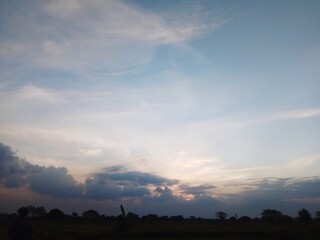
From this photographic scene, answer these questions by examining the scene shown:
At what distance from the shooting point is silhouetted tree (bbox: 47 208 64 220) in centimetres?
12631

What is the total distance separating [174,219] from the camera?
15062 centimetres

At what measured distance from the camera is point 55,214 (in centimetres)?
13038

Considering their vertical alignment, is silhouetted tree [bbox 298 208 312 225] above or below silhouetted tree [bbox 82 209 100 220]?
below

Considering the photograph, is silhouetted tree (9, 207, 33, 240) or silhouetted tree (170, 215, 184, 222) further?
silhouetted tree (170, 215, 184, 222)

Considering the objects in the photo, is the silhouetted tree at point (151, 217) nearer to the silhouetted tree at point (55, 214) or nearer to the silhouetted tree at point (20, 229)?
the silhouetted tree at point (55, 214)

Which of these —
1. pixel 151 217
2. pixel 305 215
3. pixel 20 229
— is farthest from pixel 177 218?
pixel 20 229

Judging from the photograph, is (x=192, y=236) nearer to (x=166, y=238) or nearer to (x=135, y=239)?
(x=166, y=238)

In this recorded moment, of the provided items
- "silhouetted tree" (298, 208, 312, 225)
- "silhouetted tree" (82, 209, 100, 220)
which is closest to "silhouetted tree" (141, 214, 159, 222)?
"silhouetted tree" (82, 209, 100, 220)

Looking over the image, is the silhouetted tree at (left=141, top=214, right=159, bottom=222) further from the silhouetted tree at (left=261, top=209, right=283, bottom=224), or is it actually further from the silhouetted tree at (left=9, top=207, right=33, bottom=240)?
the silhouetted tree at (left=9, top=207, right=33, bottom=240)

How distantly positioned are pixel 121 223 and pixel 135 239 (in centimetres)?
375

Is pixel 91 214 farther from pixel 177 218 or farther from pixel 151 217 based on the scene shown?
pixel 177 218

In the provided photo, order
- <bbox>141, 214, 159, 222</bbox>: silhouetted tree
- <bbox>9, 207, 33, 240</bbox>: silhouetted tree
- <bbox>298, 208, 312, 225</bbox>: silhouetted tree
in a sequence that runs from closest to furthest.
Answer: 1. <bbox>9, 207, 33, 240</bbox>: silhouetted tree
2. <bbox>298, 208, 312, 225</bbox>: silhouetted tree
3. <bbox>141, 214, 159, 222</bbox>: silhouetted tree

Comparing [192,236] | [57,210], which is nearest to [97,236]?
[192,236]

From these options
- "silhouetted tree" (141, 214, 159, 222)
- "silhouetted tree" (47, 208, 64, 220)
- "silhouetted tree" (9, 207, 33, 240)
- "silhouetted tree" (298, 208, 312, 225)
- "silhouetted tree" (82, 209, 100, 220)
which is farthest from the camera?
"silhouetted tree" (82, 209, 100, 220)
